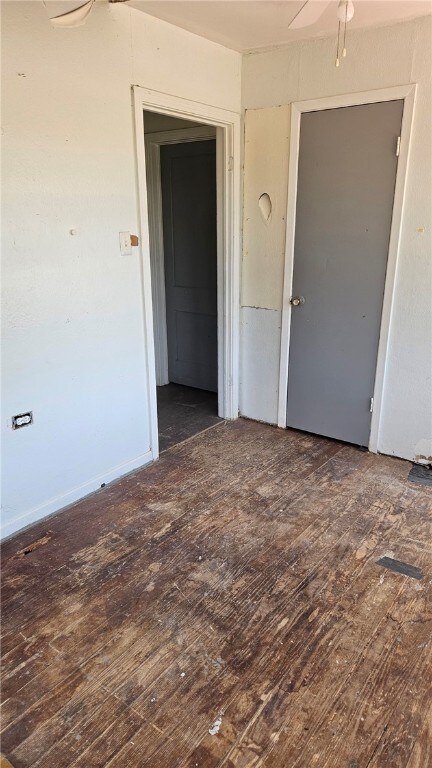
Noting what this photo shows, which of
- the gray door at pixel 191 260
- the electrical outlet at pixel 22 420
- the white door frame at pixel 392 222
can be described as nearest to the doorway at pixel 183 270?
the gray door at pixel 191 260

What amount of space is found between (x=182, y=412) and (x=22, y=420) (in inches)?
69.8

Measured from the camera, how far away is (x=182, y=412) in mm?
4004

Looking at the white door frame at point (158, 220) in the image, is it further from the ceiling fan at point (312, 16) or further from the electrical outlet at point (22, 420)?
the electrical outlet at point (22, 420)

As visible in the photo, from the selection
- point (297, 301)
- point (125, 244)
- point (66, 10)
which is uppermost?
point (66, 10)

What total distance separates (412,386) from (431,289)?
60 cm

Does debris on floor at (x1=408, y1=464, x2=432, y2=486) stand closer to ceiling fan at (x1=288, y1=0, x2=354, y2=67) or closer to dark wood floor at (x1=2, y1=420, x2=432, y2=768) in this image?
dark wood floor at (x1=2, y1=420, x2=432, y2=768)

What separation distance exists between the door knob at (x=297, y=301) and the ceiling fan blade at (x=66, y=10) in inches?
77.4

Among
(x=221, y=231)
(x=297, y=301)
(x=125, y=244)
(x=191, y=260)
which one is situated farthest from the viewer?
(x=191, y=260)

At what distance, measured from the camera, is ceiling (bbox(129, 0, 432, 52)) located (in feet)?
7.75

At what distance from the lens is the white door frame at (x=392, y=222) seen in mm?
2699

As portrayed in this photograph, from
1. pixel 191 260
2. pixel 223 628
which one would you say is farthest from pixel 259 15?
pixel 223 628

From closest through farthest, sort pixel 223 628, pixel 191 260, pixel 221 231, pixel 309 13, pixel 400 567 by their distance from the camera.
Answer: pixel 223 628 → pixel 400 567 → pixel 309 13 → pixel 221 231 → pixel 191 260

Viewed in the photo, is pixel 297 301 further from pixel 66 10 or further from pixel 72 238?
pixel 66 10

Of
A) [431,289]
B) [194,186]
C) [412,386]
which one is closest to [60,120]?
[194,186]
